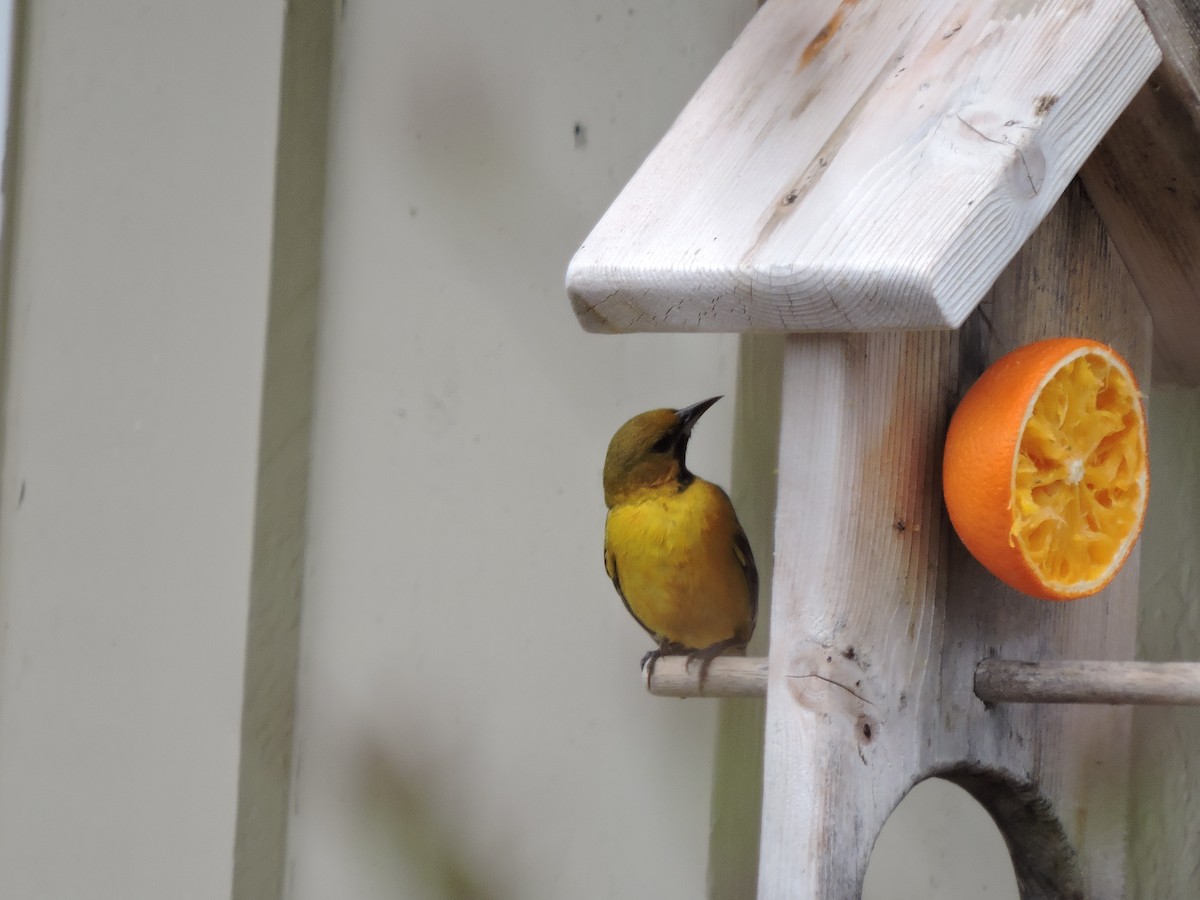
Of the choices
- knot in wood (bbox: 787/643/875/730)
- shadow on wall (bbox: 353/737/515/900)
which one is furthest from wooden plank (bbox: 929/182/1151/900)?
shadow on wall (bbox: 353/737/515/900)

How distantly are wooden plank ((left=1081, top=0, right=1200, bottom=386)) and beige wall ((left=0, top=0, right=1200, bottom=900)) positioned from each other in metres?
0.77

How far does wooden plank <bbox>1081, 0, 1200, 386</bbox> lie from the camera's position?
116 cm

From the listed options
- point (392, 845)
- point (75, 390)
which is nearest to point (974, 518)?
point (392, 845)

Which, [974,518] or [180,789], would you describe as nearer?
[974,518]

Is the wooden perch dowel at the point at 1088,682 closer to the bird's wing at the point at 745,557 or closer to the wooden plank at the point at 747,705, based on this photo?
the bird's wing at the point at 745,557

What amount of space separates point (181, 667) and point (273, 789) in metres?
0.24

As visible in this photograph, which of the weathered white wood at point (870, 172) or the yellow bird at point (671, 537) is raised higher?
the weathered white wood at point (870, 172)

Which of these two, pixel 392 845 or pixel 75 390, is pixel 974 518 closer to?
pixel 392 845

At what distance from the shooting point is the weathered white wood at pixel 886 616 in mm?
1085

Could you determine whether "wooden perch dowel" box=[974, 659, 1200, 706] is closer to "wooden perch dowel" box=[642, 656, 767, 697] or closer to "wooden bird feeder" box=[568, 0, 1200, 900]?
"wooden bird feeder" box=[568, 0, 1200, 900]

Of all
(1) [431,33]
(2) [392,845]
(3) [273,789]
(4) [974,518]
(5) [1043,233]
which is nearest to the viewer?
(2) [392,845]

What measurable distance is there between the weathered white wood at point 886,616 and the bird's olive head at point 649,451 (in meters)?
0.64

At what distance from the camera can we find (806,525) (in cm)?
112

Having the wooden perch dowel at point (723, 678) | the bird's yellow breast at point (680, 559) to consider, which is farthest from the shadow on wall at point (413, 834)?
the bird's yellow breast at point (680, 559)
